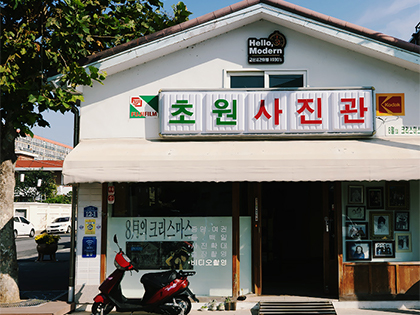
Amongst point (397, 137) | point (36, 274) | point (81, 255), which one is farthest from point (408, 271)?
point (36, 274)

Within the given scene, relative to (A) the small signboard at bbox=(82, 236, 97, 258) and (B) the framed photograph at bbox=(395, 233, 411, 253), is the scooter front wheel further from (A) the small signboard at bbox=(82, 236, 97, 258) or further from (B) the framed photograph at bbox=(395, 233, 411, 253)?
(B) the framed photograph at bbox=(395, 233, 411, 253)

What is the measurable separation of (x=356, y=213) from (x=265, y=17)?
461 cm

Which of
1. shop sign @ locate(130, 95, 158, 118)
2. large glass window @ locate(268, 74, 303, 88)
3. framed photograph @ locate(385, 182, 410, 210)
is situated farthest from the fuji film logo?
framed photograph @ locate(385, 182, 410, 210)

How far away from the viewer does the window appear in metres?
9.24

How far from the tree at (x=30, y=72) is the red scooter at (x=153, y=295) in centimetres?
235

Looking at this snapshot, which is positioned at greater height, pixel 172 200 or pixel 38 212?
pixel 172 200

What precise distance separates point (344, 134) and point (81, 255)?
6.02 m

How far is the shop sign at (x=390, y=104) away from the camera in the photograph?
901 cm

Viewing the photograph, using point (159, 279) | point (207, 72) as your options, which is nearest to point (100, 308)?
point (159, 279)

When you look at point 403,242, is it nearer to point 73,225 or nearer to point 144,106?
point 144,106

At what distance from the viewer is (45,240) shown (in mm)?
16266

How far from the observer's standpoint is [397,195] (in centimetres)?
911

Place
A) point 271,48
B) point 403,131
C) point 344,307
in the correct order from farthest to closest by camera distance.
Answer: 1. point 271,48
2. point 403,131
3. point 344,307

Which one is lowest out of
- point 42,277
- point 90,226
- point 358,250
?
point 42,277
